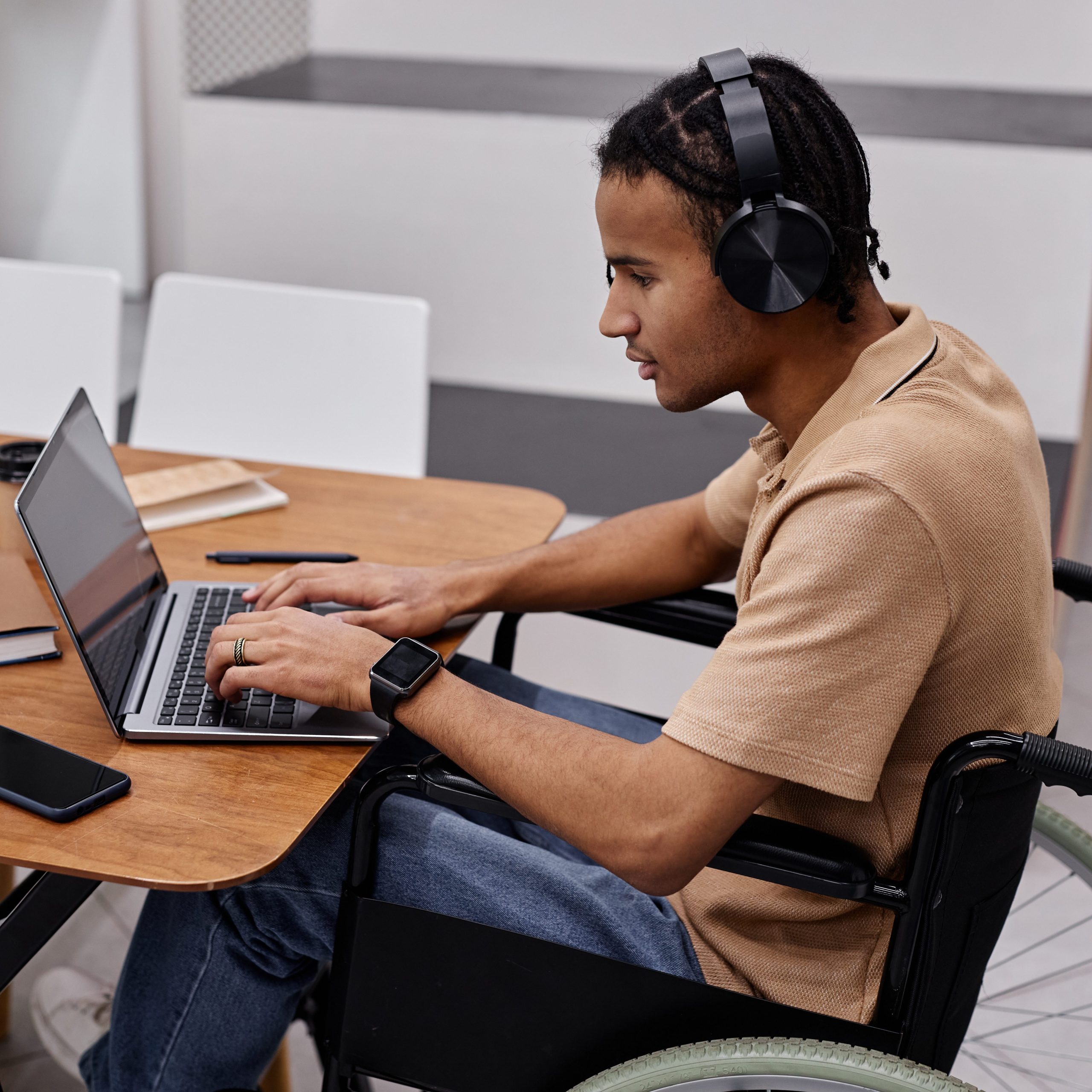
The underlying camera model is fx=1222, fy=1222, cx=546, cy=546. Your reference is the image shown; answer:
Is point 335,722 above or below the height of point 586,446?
above

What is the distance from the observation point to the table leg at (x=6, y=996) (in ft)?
4.96

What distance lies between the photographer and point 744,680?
838 mm

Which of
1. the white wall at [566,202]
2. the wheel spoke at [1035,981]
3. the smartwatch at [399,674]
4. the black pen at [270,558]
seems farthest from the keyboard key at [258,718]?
the white wall at [566,202]

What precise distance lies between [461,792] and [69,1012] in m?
0.90

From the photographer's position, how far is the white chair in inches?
80.2

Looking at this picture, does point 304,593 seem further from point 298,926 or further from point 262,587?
point 298,926

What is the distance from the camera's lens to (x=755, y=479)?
4.26 feet

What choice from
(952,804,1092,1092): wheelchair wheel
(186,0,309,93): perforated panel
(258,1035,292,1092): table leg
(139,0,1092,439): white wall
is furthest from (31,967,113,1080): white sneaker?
(186,0,309,93): perforated panel

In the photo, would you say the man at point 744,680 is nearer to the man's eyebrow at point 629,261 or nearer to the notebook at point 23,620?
the man's eyebrow at point 629,261

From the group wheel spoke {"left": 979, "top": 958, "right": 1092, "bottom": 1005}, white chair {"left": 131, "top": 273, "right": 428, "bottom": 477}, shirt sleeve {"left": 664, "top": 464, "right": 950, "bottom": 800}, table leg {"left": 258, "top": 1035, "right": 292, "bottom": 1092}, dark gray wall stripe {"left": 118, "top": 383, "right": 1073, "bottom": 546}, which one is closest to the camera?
shirt sleeve {"left": 664, "top": 464, "right": 950, "bottom": 800}

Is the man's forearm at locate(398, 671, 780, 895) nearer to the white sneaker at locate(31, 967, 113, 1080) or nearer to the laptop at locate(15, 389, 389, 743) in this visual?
the laptop at locate(15, 389, 389, 743)

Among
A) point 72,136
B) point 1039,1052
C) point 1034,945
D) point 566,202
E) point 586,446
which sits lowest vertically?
point 1039,1052

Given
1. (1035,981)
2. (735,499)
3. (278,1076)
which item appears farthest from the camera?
(1035,981)

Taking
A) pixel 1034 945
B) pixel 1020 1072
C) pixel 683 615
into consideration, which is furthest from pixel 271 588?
pixel 1020 1072
